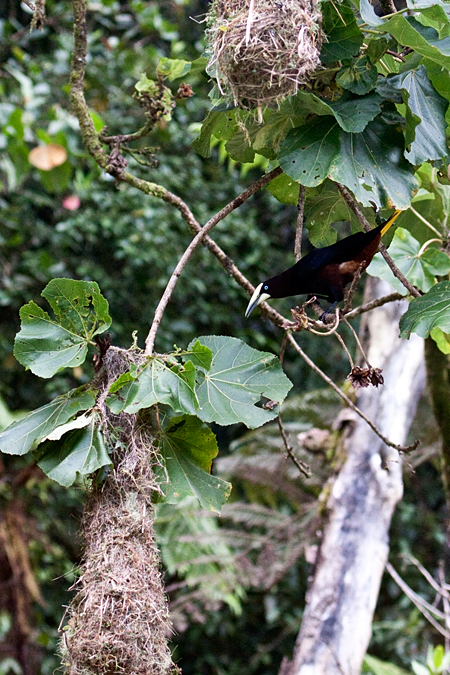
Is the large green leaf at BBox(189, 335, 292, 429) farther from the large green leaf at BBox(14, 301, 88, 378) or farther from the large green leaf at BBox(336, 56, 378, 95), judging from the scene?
the large green leaf at BBox(336, 56, 378, 95)

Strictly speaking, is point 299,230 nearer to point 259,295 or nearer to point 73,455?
point 259,295

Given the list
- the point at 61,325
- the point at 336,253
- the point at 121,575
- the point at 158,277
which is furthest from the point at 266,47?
the point at 158,277

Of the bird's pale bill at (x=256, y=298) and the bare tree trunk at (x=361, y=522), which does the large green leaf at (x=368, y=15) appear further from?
the bare tree trunk at (x=361, y=522)

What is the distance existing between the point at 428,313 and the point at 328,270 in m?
0.28

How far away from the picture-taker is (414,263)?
4.87ft

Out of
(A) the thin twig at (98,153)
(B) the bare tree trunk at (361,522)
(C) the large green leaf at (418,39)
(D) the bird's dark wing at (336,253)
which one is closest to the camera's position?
(C) the large green leaf at (418,39)

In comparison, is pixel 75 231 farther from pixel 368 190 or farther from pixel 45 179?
pixel 368 190

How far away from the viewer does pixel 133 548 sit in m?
1.01

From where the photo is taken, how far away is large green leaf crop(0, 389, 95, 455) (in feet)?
3.24

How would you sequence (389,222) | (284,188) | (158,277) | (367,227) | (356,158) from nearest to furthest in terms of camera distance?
(356,158), (367,227), (389,222), (284,188), (158,277)

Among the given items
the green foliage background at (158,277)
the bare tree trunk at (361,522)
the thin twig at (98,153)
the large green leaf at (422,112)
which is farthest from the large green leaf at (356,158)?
the green foliage background at (158,277)

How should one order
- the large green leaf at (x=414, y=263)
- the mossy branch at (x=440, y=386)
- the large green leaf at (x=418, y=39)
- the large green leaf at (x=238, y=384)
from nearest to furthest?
the large green leaf at (x=418, y=39) < the large green leaf at (x=238, y=384) < the large green leaf at (x=414, y=263) < the mossy branch at (x=440, y=386)

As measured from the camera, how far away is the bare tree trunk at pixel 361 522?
7.06ft

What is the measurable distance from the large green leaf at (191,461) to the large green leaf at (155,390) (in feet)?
0.34
